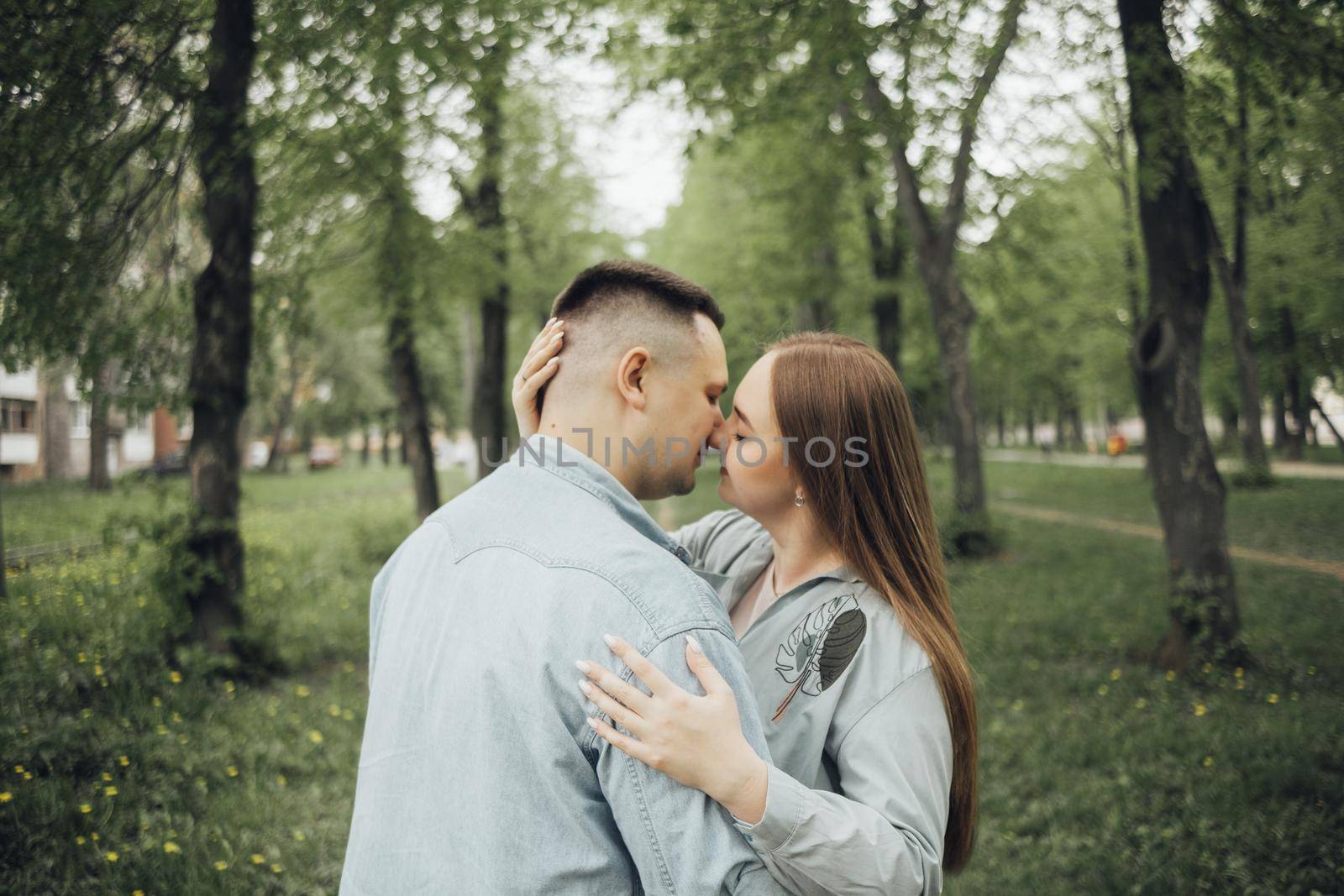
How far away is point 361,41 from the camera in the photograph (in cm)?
596

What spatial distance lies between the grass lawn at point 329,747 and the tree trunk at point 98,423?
14 cm

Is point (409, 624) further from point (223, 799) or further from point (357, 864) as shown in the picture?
point (223, 799)

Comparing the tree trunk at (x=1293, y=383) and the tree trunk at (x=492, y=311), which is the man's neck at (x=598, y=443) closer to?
the tree trunk at (x=492, y=311)

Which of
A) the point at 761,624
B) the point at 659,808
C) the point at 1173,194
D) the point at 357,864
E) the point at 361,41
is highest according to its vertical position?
the point at 361,41

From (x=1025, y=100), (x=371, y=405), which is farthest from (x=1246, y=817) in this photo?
(x=371, y=405)

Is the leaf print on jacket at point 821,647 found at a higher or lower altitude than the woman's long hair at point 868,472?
lower

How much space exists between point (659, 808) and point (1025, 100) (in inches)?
442

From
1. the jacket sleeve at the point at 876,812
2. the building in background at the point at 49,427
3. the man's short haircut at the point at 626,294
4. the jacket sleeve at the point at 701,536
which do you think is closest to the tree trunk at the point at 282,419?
the building in background at the point at 49,427

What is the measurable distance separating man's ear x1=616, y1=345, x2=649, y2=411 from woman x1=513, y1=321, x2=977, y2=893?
237 millimetres

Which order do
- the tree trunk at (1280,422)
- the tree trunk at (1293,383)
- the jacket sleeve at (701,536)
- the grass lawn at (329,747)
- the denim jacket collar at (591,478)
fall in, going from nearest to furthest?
the denim jacket collar at (591,478)
the jacket sleeve at (701,536)
the grass lawn at (329,747)
the tree trunk at (1293,383)
the tree trunk at (1280,422)

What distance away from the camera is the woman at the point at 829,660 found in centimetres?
172

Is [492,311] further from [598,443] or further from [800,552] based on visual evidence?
[598,443]

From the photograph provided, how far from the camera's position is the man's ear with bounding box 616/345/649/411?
2229 millimetres

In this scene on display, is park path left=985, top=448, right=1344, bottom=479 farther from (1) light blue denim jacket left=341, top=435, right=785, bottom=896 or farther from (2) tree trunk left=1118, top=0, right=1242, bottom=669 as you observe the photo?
(1) light blue denim jacket left=341, top=435, right=785, bottom=896
